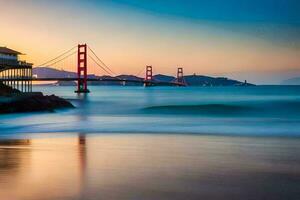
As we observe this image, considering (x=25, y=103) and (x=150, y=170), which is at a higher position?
(x=25, y=103)

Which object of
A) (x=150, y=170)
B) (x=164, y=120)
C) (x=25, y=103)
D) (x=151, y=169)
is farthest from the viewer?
(x=25, y=103)

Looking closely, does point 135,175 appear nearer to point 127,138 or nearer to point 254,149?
point 254,149

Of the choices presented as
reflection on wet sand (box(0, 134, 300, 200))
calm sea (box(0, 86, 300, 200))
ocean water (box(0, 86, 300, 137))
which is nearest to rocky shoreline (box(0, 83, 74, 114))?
ocean water (box(0, 86, 300, 137))

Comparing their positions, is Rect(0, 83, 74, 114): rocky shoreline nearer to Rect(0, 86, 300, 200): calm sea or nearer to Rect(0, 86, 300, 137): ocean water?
Rect(0, 86, 300, 137): ocean water

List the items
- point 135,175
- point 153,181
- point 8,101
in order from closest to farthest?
point 153,181
point 135,175
point 8,101

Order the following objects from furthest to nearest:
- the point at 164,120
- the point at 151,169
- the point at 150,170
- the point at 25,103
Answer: the point at 25,103 → the point at 164,120 → the point at 151,169 → the point at 150,170

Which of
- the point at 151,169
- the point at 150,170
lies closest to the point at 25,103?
the point at 151,169

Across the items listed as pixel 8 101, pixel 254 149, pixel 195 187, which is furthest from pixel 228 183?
pixel 8 101

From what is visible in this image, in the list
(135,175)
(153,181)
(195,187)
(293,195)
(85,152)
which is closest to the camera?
(293,195)

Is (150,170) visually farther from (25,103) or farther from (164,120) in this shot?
(25,103)
